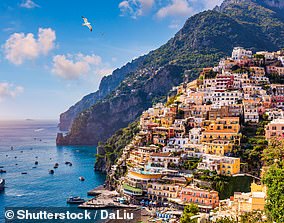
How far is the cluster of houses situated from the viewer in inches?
2106

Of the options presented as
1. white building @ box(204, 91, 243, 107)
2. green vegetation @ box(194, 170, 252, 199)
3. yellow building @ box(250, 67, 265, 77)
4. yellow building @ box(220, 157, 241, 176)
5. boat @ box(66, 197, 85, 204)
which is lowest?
boat @ box(66, 197, 85, 204)

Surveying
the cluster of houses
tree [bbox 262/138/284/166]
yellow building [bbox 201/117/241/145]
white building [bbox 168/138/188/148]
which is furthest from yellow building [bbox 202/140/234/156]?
tree [bbox 262/138/284/166]

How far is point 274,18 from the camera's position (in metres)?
190

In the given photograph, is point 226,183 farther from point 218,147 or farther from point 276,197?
point 276,197

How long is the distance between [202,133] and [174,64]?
94470 millimetres

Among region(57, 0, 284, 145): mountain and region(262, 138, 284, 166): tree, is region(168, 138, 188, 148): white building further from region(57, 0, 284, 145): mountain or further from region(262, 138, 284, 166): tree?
region(57, 0, 284, 145): mountain

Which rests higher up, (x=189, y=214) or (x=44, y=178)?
(x=189, y=214)

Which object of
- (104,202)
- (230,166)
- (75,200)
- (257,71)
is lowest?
(75,200)

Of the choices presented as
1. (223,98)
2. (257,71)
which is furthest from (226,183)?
(257,71)

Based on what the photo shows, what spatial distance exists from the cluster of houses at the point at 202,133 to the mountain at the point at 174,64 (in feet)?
196

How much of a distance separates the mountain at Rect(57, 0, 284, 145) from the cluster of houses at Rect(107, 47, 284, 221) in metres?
59.8

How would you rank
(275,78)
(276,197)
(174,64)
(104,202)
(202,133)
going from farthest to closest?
(174,64) → (275,78) → (202,133) → (104,202) → (276,197)

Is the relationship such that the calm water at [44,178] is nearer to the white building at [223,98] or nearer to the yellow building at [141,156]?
the yellow building at [141,156]

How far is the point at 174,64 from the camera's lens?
153m
